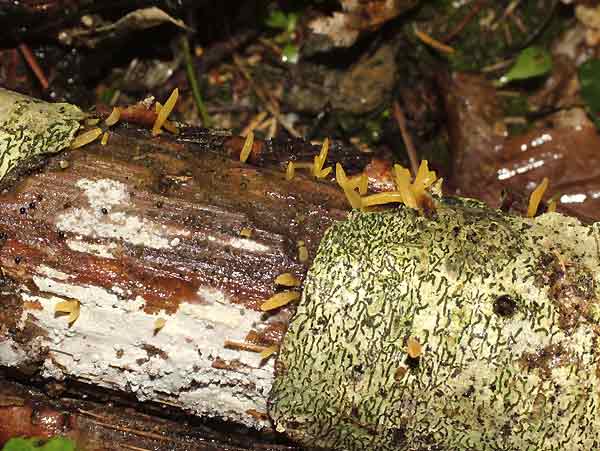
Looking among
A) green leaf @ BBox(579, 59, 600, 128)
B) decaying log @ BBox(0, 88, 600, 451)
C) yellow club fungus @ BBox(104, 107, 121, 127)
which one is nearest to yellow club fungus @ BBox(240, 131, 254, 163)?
decaying log @ BBox(0, 88, 600, 451)

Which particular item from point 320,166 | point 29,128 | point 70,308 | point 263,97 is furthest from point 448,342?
point 263,97

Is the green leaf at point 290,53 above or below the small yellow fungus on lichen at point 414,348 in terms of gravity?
above

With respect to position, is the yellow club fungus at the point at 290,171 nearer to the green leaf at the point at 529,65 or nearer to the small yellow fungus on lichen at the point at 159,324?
the small yellow fungus on lichen at the point at 159,324

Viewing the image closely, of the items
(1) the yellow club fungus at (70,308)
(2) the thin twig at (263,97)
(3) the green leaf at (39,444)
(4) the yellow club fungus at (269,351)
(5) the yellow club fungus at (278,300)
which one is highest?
(2) the thin twig at (263,97)

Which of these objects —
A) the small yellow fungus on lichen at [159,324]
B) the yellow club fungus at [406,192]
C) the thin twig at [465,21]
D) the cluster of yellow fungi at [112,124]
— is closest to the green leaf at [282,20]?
the thin twig at [465,21]

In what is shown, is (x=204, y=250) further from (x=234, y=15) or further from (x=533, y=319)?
(x=234, y=15)

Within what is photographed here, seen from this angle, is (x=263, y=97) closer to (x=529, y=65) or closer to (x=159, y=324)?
(x=529, y=65)
